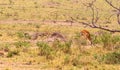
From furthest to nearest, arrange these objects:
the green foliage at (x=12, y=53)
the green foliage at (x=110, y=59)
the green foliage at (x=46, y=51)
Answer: the green foliage at (x=12, y=53)
the green foliage at (x=46, y=51)
the green foliage at (x=110, y=59)

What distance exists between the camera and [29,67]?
16.2 m

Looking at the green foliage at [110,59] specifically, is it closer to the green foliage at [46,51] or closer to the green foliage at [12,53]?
the green foliage at [46,51]

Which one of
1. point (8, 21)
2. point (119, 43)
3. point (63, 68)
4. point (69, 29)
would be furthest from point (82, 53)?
point (8, 21)

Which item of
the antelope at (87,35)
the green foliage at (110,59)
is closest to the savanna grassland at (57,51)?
the green foliage at (110,59)

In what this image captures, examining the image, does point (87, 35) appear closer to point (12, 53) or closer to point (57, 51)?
point (57, 51)

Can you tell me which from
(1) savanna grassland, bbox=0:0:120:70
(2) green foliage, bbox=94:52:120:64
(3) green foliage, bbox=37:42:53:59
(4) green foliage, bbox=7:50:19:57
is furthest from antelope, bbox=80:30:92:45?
(2) green foliage, bbox=94:52:120:64

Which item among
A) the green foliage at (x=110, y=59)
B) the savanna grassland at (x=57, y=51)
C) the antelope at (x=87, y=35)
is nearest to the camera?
the savanna grassland at (x=57, y=51)

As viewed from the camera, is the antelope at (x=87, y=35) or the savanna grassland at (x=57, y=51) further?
the antelope at (x=87, y=35)

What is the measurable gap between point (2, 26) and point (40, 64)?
71.0 feet

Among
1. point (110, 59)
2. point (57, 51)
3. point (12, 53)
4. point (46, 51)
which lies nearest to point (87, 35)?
point (57, 51)

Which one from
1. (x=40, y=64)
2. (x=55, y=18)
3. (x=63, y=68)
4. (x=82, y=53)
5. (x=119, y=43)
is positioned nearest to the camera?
(x=63, y=68)

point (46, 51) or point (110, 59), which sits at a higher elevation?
point (46, 51)

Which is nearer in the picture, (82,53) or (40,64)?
(40,64)

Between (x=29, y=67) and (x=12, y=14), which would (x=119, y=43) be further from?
(x=12, y=14)
